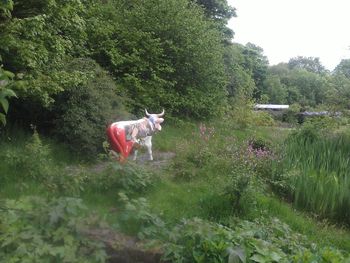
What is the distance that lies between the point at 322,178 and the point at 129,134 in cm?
320

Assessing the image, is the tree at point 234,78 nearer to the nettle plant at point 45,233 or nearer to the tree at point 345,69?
the tree at point 345,69

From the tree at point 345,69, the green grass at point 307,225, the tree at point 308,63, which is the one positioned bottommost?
the green grass at point 307,225

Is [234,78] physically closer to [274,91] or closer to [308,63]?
[274,91]

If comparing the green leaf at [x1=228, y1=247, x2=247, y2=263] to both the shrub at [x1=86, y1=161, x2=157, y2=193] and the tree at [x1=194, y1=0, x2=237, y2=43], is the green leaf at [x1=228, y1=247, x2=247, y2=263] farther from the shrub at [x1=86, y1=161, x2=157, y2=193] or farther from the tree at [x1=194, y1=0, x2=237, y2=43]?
the tree at [x1=194, y1=0, x2=237, y2=43]

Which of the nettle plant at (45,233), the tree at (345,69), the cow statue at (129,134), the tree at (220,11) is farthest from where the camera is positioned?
the tree at (220,11)

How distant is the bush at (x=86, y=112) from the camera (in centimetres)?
757

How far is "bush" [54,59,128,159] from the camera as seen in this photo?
7574mm

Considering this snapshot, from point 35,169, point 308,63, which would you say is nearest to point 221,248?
point 35,169

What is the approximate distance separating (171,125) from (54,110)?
4.02m

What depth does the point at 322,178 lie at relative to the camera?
7.14m

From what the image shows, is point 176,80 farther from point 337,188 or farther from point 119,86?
point 337,188

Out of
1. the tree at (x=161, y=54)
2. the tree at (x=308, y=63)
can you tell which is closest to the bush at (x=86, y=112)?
the tree at (x=161, y=54)

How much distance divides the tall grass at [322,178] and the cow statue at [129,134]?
2.47 m

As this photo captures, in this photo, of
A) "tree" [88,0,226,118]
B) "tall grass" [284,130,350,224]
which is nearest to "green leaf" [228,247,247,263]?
"tall grass" [284,130,350,224]
